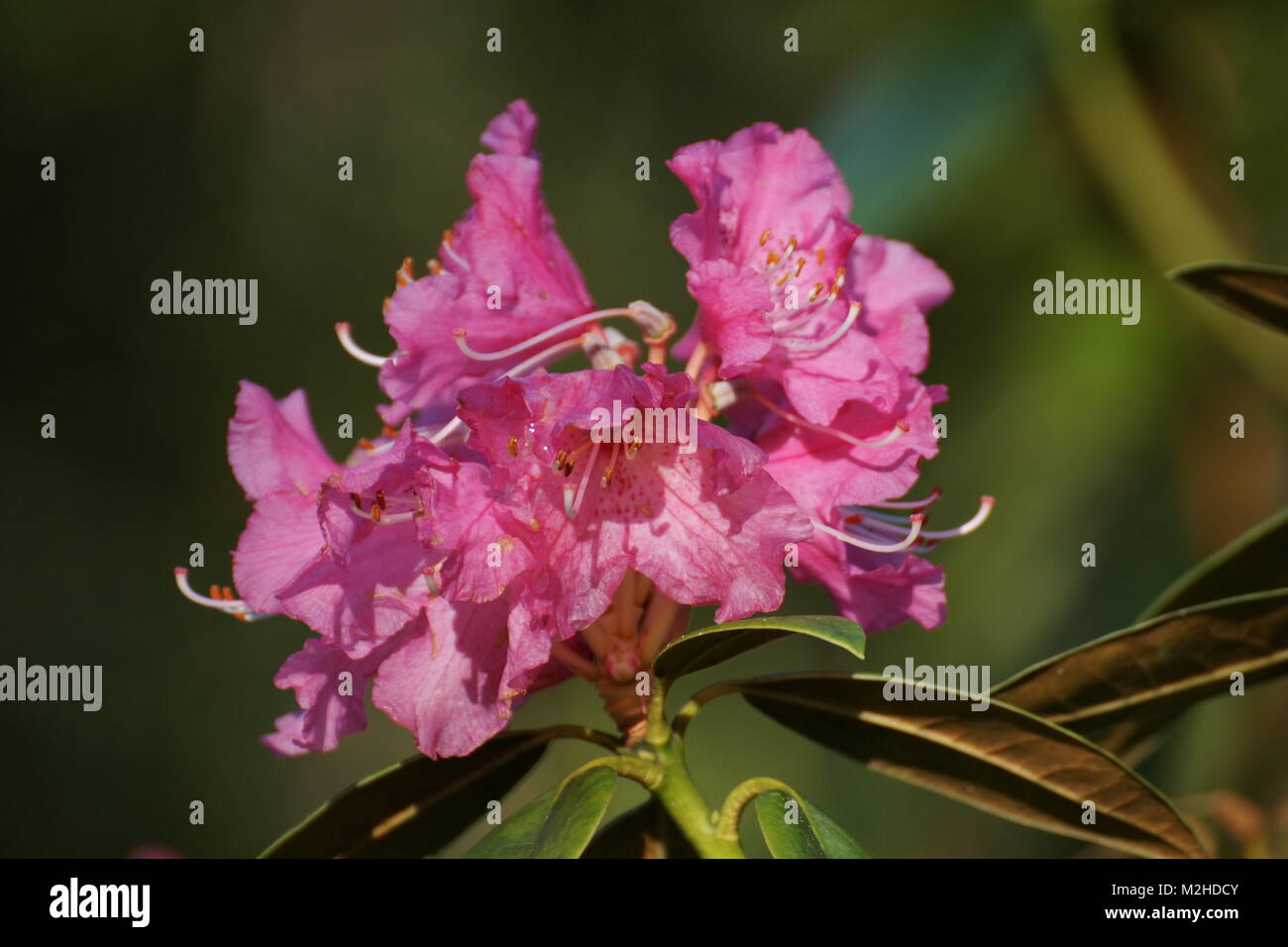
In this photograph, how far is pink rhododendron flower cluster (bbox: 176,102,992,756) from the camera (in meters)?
1.27

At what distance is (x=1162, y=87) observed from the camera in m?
2.66

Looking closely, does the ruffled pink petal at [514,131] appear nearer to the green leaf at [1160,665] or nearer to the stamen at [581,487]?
the stamen at [581,487]

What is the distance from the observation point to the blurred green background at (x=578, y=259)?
2.73m

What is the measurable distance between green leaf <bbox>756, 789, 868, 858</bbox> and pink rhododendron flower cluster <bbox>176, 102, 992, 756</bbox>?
0.15m

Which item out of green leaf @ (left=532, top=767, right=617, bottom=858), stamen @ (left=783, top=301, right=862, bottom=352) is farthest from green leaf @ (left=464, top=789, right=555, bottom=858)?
stamen @ (left=783, top=301, right=862, bottom=352)

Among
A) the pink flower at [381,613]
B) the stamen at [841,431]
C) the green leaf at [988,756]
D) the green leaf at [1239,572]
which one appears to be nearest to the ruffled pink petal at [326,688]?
the pink flower at [381,613]

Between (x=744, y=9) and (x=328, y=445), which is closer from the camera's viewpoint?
(x=744, y=9)

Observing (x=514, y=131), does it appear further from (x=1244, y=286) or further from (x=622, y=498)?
(x=1244, y=286)

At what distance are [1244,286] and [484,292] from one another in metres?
0.76

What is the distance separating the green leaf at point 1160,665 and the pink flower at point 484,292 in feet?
1.99

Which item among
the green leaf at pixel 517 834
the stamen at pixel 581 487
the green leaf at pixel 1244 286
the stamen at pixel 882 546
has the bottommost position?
the green leaf at pixel 517 834

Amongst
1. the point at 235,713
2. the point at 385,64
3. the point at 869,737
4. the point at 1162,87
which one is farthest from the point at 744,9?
the point at 869,737

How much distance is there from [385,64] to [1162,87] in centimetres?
459
